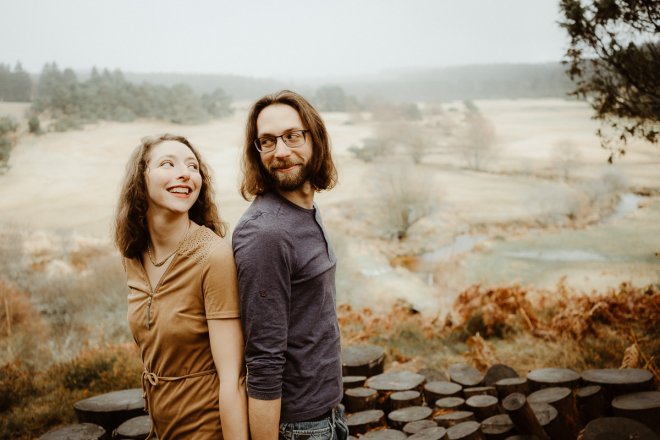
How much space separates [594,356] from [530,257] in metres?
→ 5.11

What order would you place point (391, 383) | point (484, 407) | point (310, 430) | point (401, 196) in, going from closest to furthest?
point (310, 430) < point (484, 407) < point (391, 383) < point (401, 196)

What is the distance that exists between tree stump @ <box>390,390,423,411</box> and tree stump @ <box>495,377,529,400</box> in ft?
1.88

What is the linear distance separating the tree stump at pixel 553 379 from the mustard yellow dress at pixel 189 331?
2711mm

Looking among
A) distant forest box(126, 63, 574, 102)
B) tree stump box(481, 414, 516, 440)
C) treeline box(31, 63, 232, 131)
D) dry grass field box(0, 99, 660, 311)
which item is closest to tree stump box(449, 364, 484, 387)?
tree stump box(481, 414, 516, 440)

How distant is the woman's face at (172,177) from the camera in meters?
1.87

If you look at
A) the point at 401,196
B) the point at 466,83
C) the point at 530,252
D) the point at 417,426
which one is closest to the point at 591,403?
the point at 417,426

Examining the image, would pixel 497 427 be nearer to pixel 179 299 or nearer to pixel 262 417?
pixel 262 417

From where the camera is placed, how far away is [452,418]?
345 cm

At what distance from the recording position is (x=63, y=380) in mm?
5156

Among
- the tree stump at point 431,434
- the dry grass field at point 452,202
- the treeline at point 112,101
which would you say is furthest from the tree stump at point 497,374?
the treeline at point 112,101

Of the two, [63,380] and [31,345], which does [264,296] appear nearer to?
[63,380]

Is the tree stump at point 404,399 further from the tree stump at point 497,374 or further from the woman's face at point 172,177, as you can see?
the woman's face at point 172,177

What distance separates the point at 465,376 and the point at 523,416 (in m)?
1.11

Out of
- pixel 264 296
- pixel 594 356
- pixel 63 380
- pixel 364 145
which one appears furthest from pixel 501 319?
pixel 364 145
